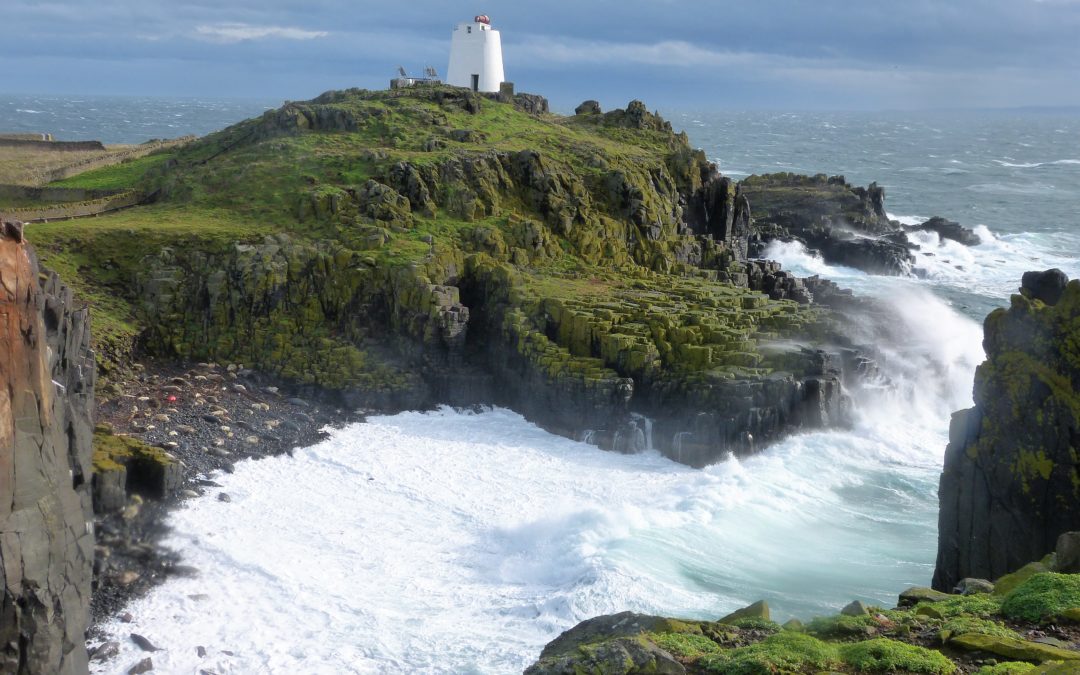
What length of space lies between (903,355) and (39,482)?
29880 mm

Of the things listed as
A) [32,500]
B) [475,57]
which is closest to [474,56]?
[475,57]

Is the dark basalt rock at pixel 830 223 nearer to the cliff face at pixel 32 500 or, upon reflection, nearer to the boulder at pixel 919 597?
the boulder at pixel 919 597

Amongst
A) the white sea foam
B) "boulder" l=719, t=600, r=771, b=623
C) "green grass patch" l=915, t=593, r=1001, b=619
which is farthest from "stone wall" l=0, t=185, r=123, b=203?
"green grass patch" l=915, t=593, r=1001, b=619

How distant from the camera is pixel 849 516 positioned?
26703 mm

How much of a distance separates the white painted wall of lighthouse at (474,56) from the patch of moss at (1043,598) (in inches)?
2005

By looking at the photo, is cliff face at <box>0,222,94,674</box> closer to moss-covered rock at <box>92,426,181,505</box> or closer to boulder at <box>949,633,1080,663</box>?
moss-covered rock at <box>92,426,181,505</box>

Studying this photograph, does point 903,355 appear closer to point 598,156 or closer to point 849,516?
point 849,516

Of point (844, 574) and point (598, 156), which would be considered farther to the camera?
point (598, 156)

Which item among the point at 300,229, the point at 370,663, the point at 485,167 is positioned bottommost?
the point at 370,663

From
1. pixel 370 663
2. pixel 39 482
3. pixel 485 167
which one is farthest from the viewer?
pixel 485 167

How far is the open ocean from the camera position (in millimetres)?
19781

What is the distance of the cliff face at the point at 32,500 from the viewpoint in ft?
48.0

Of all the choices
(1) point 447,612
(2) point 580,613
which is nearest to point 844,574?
(2) point 580,613

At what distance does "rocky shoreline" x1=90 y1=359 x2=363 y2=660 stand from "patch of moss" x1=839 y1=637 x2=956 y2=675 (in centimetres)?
1365
